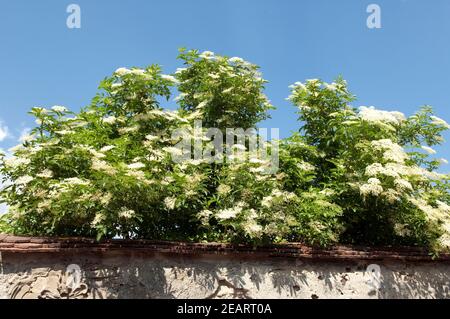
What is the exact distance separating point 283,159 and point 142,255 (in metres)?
3.58

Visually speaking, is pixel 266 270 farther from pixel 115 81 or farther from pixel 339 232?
pixel 115 81

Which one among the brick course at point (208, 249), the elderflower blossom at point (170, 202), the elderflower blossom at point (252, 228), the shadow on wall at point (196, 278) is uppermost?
the elderflower blossom at point (170, 202)

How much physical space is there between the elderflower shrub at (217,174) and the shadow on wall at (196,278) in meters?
0.50

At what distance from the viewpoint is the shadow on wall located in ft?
20.3

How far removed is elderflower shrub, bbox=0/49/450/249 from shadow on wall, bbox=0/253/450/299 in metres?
0.50

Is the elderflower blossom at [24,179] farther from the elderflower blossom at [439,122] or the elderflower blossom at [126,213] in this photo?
the elderflower blossom at [439,122]

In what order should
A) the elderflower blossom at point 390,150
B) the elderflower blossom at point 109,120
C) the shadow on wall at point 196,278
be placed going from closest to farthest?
1. the shadow on wall at point 196,278
2. the elderflower blossom at point 390,150
3. the elderflower blossom at point 109,120

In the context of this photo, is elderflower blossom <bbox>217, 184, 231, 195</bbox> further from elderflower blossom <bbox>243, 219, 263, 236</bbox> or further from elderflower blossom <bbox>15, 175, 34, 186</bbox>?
elderflower blossom <bbox>15, 175, 34, 186</bbox>

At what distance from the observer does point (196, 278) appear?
6750 mm

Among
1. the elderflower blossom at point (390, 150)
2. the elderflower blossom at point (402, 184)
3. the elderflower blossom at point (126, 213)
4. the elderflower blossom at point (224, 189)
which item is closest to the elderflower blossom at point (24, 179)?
the elderflower blossom at point (126, 213)

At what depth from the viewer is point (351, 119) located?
8.62 m

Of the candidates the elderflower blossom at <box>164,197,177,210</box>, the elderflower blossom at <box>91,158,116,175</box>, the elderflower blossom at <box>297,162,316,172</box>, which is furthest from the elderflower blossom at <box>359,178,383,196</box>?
the elderflower blossom at <box>91,158,116,175</box>

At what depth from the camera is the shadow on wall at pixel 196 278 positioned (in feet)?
20.3
